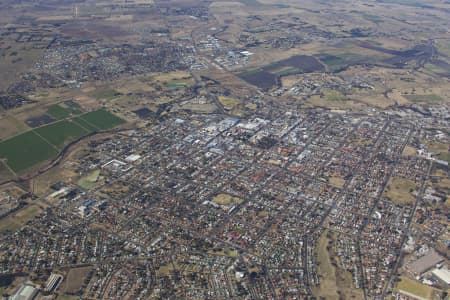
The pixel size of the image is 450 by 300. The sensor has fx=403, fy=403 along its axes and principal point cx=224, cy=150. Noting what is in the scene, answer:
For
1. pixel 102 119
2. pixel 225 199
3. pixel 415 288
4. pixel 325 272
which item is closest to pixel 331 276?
pixel 325 272

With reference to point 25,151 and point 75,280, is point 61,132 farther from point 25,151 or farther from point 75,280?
point 75,280

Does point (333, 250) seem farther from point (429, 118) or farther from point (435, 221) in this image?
point (429, 118)

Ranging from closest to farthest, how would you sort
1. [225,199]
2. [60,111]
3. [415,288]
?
[415,288]
[225,199]
[60,111]

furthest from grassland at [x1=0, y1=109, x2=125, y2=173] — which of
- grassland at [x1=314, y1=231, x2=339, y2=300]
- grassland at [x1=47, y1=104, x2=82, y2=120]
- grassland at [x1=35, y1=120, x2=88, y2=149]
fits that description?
grassland at [x1=314, y1=231, x2=339, y2=300]

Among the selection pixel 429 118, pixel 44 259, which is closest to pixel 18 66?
pixel 44 259

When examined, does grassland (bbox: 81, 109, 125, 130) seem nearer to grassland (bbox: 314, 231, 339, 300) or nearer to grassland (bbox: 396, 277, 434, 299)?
grassland (bbox: 314, 231, 339, 300)

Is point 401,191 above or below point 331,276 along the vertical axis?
above

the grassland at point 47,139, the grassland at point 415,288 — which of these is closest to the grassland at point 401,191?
the grassland at point 415,288
